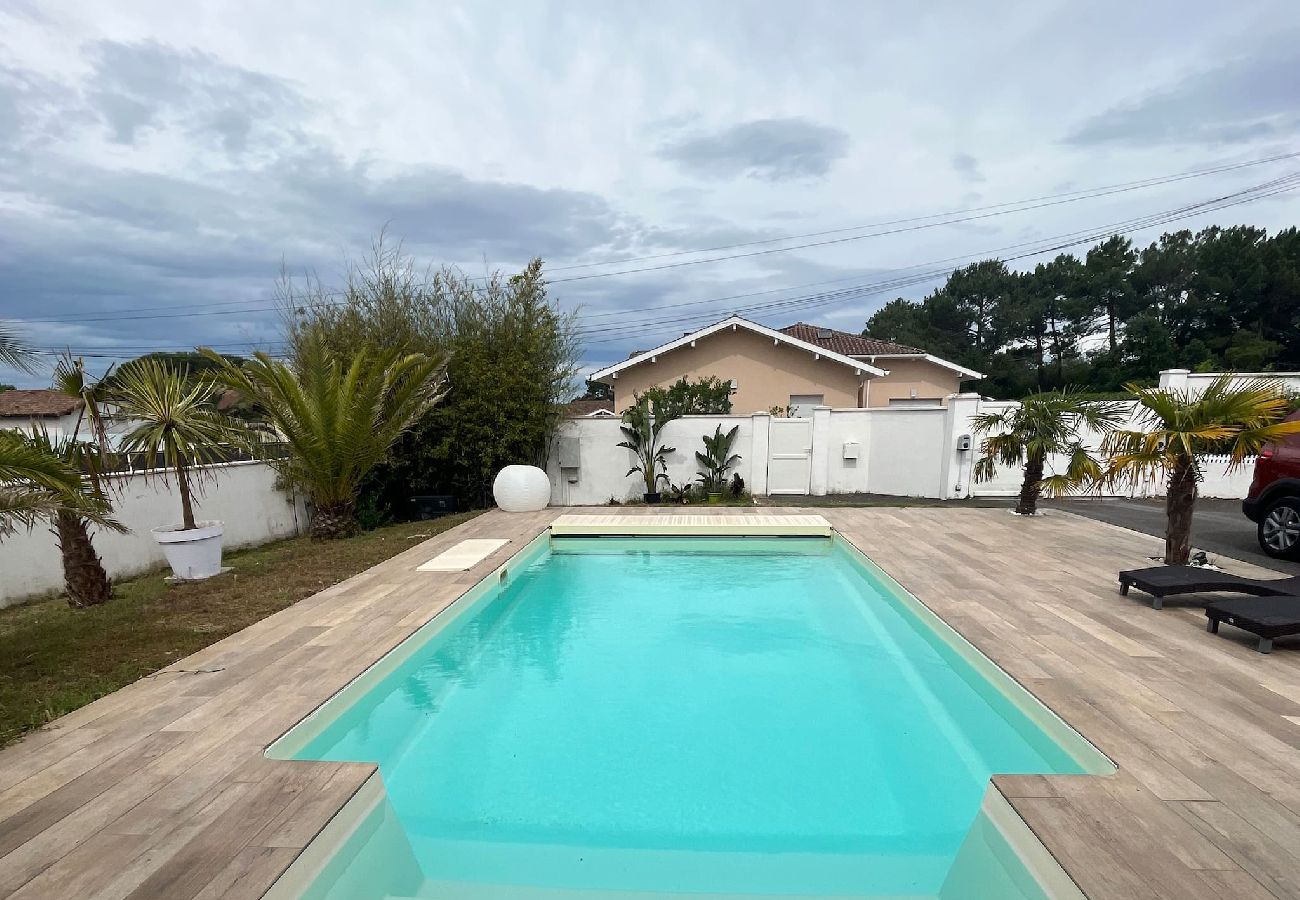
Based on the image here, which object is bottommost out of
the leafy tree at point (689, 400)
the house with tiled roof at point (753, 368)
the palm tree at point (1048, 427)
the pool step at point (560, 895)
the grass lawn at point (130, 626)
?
the pool step at point (560, 895)

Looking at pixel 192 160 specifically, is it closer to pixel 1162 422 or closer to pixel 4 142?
pixel 4 142

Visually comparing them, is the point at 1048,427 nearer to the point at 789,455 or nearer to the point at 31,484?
the point at 789,455

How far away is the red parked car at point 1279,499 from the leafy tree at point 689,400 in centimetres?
832

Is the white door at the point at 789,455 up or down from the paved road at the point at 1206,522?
up

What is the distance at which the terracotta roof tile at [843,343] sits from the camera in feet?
70.6

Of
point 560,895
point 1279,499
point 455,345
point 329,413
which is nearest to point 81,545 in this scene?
point 329,413

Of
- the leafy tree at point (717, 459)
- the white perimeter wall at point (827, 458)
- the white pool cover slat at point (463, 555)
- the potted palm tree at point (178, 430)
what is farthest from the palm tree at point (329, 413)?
the leafy tree at point (717, 459)

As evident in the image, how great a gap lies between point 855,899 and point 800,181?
52.6 ft

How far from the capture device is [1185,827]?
238cm

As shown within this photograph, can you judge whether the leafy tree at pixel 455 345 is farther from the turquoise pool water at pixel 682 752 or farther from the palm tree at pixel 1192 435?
the palm tree at pixel 1192 435

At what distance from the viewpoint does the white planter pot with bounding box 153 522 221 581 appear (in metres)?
6.45

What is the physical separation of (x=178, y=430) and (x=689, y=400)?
9012mm

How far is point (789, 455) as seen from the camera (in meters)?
12.5

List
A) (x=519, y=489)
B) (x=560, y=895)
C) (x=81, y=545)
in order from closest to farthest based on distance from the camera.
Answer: (x=560, y=895) < (x=81, y=545) < (x=519, y=489)
